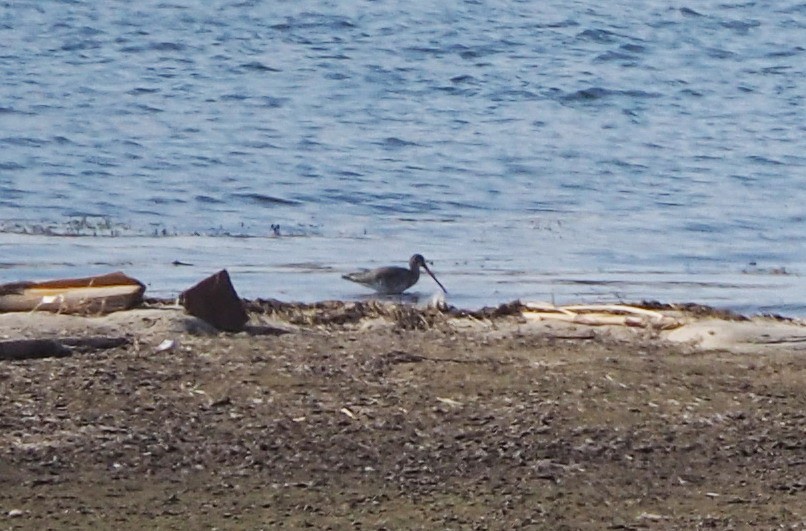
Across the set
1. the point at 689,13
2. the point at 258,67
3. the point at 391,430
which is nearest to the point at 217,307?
the point at 391,430

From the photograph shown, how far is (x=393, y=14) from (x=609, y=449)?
22.2 metres

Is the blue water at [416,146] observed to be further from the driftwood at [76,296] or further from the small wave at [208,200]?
the driftwood at [76,296]

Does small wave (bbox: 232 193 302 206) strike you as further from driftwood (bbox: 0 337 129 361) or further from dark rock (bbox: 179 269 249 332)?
driftwood (bbox: 0 337 129 361)

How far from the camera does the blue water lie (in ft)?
37.6

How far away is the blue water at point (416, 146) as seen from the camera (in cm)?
1146

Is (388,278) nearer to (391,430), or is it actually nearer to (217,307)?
(217,307)

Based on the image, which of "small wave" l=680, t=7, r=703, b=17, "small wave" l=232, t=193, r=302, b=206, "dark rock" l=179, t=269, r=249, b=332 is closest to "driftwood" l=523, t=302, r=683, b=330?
"dark rock" l=179, t=269, r=249, b=332

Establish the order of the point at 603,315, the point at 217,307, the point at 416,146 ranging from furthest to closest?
the point at 416,146 < the point at 603,315 < the point at 217,307

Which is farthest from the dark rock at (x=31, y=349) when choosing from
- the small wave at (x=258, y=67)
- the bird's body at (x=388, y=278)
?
the small wave at (x=258, y=67)

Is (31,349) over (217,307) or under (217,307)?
over

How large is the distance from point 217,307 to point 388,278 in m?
2.84

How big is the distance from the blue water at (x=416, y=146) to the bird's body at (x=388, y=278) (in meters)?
0.12

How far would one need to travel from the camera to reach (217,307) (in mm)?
→ 7371

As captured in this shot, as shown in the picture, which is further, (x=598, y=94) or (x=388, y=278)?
(x=598, y=94)
